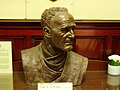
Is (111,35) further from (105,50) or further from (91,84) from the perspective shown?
(91,84)

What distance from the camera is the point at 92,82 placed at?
56.5 inches

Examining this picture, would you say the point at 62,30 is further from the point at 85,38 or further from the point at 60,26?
the point at 85,38

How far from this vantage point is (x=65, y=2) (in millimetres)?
1571

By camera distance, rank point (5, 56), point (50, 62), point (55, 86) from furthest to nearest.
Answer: point (5, 56)
point (50, 62)
point (55, 86)

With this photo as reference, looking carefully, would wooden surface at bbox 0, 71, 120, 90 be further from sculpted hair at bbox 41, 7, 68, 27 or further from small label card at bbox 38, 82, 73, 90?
sculpted hair at bbox 41, 7, 68, 27

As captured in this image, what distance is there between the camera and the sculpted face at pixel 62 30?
4.09 feet

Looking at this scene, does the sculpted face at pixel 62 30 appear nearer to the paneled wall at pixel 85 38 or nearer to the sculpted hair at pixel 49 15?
the sculpted hair at pixel 49 15

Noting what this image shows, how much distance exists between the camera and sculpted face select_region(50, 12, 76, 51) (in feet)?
4.09

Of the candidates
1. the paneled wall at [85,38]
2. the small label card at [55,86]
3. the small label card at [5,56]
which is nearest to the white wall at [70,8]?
the paneled wall at [85,38]

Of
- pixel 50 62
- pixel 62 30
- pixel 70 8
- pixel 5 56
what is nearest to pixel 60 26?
pixel 62 30

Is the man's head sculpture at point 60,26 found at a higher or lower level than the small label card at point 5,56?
higher

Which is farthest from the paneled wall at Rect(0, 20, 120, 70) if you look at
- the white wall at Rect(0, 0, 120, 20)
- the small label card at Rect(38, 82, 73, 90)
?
the small label card at Rect(38, 82, 73, 90)

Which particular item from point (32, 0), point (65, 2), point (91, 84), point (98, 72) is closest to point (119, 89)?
point (91, 84)

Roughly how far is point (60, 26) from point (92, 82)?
0.39m
